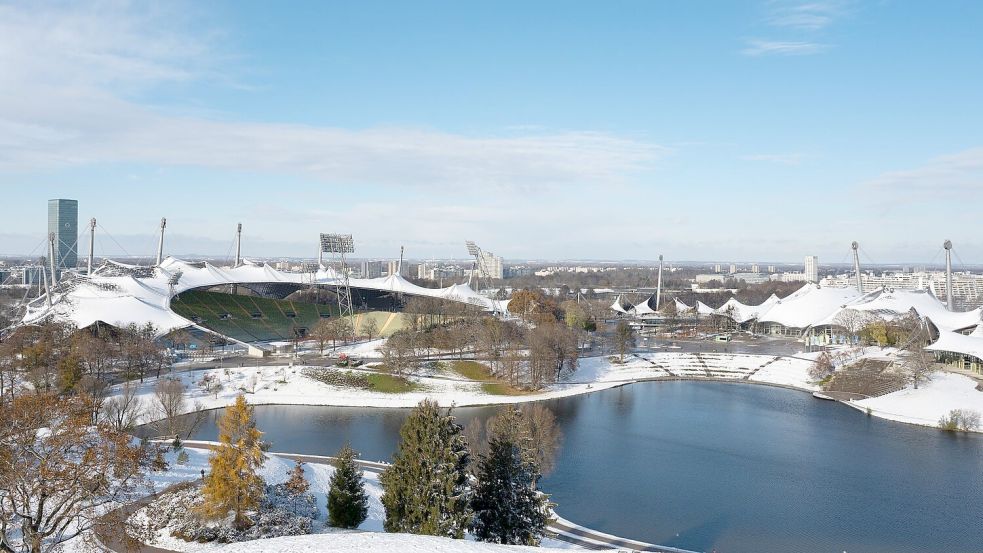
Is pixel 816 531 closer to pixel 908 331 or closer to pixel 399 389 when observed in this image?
pixel 399 389

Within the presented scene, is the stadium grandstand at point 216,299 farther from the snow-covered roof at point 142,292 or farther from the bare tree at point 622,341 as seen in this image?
the bare tree at point 622,341

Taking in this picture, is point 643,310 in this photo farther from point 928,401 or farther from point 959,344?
point 928,401

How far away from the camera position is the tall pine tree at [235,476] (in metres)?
12.1

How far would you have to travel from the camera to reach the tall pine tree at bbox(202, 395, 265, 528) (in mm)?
12148

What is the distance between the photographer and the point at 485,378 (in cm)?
3092

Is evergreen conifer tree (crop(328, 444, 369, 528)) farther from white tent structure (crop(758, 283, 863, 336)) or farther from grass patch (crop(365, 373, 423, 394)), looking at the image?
white tent structure (crop(758, 283, 863, 336))

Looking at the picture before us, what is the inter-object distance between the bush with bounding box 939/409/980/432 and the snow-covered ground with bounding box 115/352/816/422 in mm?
6727

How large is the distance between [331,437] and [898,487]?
15243 mm

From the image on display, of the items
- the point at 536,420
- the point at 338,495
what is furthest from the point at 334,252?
the point at 338,495

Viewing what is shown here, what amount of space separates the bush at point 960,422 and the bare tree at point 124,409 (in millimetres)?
24076

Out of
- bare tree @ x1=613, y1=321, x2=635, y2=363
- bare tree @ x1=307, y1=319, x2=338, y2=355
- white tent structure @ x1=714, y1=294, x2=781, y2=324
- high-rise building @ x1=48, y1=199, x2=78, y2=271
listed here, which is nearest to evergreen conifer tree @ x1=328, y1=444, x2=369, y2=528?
bare tree @ x1=307, y1=319, x2=338, y2=355

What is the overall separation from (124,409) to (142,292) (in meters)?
18.7

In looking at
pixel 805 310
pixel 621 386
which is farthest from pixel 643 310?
pixel 621 386

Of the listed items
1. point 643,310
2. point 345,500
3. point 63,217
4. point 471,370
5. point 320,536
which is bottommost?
point 471,370
